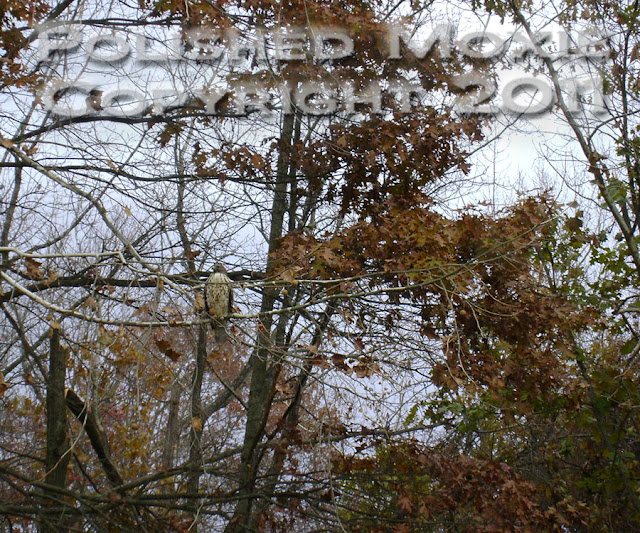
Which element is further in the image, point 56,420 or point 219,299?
point 56,420

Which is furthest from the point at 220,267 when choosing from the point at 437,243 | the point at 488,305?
the point at 488,305

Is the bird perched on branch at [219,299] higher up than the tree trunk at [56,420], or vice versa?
the bird perched on branch at [219,299]

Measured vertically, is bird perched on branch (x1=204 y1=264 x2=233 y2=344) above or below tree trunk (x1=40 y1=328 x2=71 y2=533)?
above

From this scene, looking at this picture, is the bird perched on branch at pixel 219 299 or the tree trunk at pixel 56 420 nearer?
the bird perched on branch at pixel 219 299

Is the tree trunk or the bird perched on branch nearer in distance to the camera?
the bird perched on branch

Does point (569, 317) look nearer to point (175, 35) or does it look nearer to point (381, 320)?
point (381, 320)

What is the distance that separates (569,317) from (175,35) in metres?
4.25

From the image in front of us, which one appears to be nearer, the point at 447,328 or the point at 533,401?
the point at 447,328

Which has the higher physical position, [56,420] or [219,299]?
[219,299]

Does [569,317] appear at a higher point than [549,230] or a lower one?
lower

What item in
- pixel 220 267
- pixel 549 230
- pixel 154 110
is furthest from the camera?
pixel 549 230

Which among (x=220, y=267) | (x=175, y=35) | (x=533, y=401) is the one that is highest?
(x=175, y=35)

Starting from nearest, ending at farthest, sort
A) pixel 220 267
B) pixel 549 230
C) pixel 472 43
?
1. pixel 220 267
2. pixel 549 230
3. pixel 472 43

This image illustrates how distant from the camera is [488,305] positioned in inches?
211
